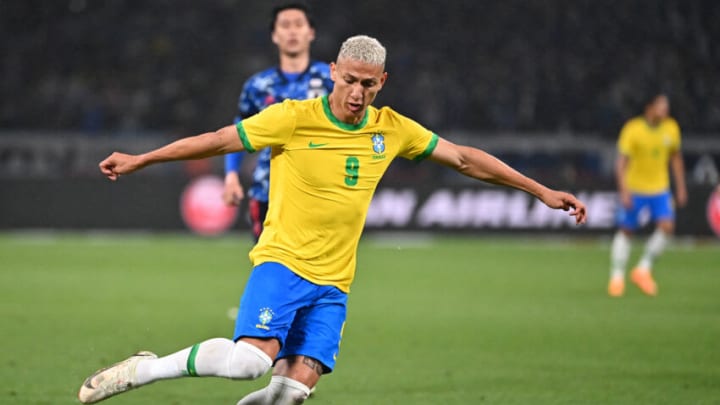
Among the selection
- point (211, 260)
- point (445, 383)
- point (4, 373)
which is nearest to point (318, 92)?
point (445, 383)

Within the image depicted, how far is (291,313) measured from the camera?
5.52 m

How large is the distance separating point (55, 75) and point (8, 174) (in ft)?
14.5

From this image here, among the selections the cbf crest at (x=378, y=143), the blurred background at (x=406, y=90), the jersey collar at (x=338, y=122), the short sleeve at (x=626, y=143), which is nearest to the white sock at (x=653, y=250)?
the short sleeve at (x=626, y=143)

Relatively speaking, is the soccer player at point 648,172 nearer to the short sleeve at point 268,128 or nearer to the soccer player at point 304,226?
the soccer player at point 304,226

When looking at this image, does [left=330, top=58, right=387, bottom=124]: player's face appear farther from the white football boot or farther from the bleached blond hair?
the white football boot

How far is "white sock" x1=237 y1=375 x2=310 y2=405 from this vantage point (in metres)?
5.58

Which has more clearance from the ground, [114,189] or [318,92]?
[318,92]

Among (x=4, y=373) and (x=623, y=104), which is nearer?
(x=4, y=373)

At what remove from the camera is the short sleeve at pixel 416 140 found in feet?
19.3

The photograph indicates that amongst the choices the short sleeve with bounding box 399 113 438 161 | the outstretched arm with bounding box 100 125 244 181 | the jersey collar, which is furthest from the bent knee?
the short sleeve with bounding box 399 113 438 161

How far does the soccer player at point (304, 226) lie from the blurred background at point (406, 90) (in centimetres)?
1707

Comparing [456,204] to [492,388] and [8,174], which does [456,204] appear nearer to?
[8,174]

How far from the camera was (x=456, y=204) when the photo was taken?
23.2m

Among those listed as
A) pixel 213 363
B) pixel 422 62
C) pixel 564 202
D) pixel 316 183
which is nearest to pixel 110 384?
pixel 213 363
